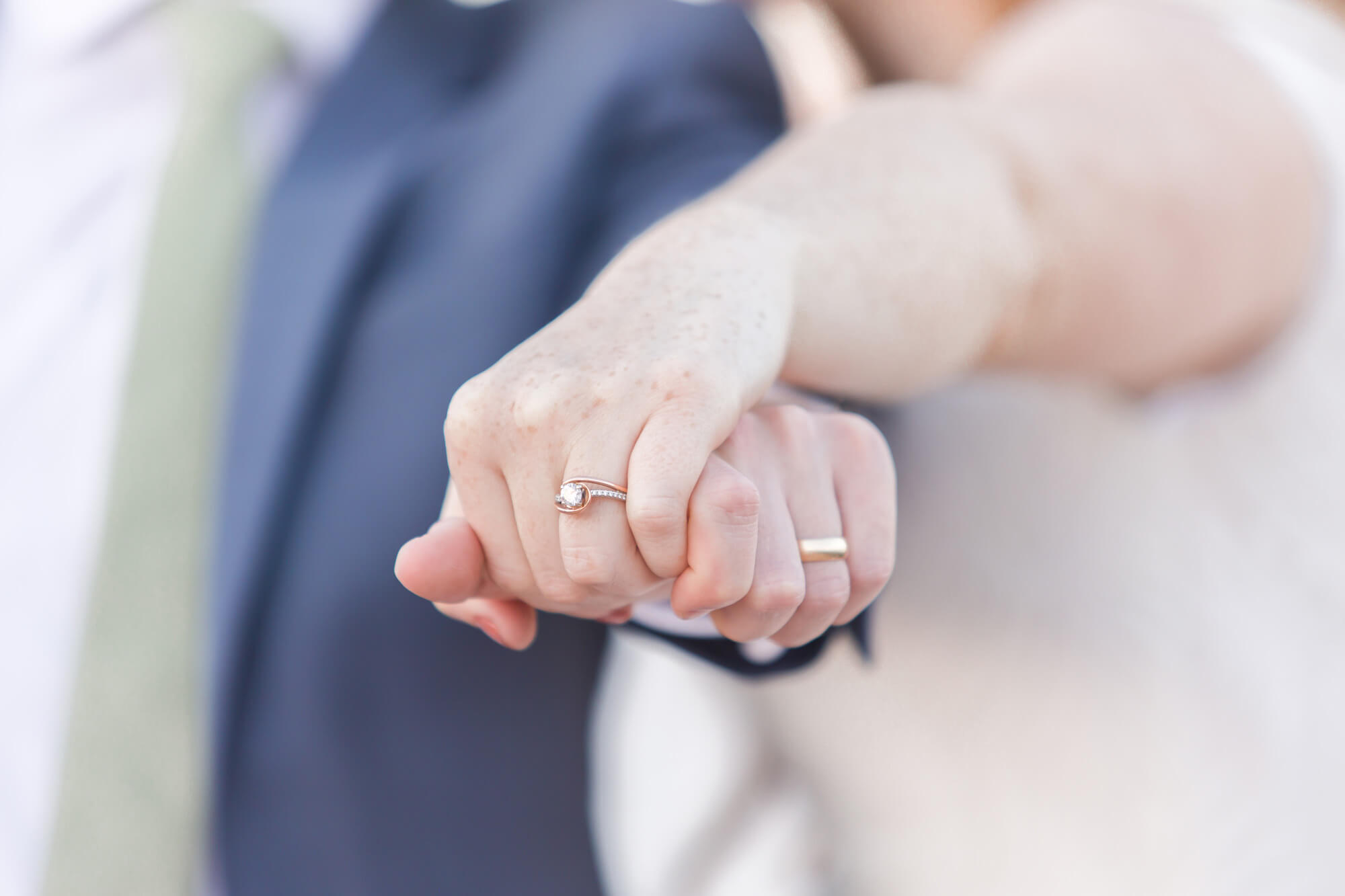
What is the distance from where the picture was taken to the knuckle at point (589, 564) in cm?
23

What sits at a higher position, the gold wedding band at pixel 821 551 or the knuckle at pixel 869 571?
the gold wedding band at pixel 821 551

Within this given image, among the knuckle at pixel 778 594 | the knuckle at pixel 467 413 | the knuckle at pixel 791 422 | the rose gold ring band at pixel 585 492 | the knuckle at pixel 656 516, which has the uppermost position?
the knuckle at pixel 467 413

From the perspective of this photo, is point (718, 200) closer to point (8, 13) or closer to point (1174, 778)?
point (1174, 778)

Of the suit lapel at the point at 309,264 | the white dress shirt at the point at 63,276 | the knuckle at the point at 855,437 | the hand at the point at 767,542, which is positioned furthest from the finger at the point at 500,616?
the white dress shirt at the point at 63,276

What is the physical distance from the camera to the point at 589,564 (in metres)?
0.23

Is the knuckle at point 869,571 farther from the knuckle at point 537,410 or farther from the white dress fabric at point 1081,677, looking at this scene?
the white dress fabric at point 1081,677

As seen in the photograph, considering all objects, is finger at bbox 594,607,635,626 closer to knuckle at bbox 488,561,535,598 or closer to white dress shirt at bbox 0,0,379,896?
knuckle at bbox 488,561,535,598

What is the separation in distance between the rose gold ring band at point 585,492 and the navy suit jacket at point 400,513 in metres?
0.21

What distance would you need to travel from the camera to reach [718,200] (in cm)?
34

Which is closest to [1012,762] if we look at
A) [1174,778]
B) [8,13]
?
[1174,778]

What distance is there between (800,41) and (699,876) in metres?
1.03

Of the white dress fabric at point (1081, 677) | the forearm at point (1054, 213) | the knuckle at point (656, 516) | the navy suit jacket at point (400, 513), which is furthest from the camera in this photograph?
the white dress fabric at point (1081, 677)

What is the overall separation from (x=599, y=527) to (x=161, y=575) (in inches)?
15.6

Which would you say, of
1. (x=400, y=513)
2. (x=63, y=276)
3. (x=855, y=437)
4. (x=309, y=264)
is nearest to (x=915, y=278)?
(x=855, y=437)
